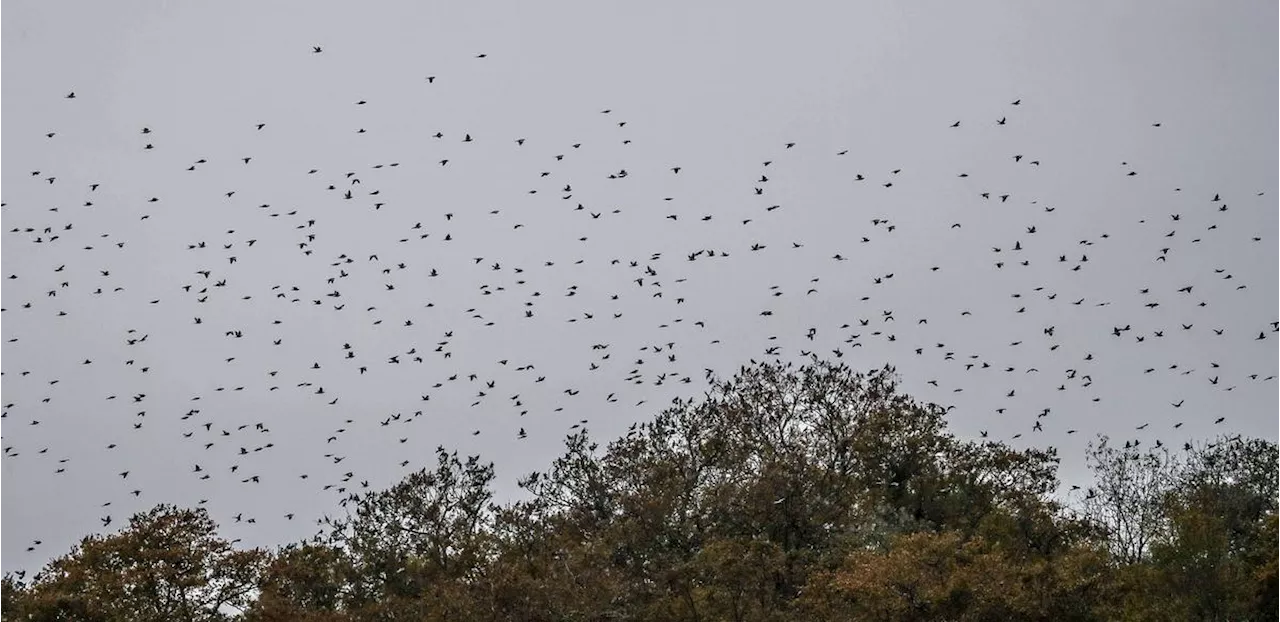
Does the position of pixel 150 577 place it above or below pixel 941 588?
above

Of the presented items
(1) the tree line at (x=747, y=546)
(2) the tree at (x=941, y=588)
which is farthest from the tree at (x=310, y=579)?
(2) the tree at (x=941, y=588)

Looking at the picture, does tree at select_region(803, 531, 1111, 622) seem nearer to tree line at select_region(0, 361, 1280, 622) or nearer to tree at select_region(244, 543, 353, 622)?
tree line at select_region(0, 361, 1280, 622)

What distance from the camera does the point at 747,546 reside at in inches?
1473

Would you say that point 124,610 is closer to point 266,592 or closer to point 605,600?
point 266,592

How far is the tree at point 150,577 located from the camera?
4316cm

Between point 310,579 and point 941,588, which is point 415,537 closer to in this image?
point 310,579

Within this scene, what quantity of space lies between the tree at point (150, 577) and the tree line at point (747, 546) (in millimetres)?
78

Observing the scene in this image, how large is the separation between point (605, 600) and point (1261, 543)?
25.5 m

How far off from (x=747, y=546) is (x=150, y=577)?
2143cm

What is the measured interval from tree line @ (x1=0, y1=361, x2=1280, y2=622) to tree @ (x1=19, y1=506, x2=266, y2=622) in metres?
0.08

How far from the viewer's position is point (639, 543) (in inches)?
1572

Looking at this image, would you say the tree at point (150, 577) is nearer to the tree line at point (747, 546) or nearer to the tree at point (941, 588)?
the tree line at point (747, 546)

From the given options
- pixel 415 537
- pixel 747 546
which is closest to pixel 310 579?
pixel 415 537


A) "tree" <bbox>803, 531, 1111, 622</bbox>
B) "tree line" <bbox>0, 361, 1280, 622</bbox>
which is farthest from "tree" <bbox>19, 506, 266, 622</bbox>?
"tree" <bbox>803, 531, 1111, 622</bbox>
